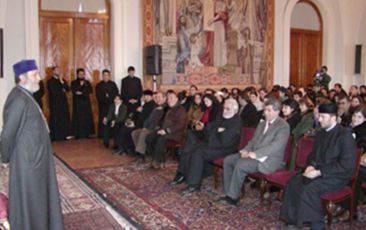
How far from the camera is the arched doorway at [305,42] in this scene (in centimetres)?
1359

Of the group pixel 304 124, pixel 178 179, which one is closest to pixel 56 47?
pixel 178 179

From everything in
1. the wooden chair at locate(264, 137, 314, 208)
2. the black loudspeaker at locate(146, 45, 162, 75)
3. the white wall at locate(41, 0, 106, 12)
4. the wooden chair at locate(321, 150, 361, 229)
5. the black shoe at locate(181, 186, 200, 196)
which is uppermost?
the white wall at locate(41, 0, 106, 12)

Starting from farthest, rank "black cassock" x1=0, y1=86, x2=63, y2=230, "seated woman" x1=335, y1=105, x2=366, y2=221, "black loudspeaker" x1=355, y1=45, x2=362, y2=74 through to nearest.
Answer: "black loudspeaker" x1=355, y1=45, x2=362, y2=74
"seated woman" x1=335, y1=105, x2=366, y2=221
"black cassock" x1=0, y1=86, x2=63, y2=230

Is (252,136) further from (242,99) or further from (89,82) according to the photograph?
(89,82)

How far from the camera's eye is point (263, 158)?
188 inches

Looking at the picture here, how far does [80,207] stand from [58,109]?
17.6ft

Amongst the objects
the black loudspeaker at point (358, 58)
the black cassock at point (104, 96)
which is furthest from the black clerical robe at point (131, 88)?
the black loudspeaker at point (358, 58)

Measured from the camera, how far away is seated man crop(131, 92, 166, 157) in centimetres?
723

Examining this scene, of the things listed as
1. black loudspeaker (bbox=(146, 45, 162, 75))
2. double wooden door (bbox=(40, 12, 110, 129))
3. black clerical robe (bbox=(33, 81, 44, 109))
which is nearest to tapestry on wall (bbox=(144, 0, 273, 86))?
black loudspeaker (bbox=(146, 45, 162, 75))

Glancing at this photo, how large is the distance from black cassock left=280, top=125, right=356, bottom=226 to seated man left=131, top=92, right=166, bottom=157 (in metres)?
3.50

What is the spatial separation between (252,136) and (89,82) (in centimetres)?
576

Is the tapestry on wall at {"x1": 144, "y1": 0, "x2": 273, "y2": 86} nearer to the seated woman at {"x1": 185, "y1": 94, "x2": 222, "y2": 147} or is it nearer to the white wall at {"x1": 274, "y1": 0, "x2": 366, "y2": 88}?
the white wall at {"x1": 274, "y1": 0, "x2": 366, "y2": 88}

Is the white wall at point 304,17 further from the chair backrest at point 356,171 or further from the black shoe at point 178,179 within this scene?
the chair backrest at point 356,171

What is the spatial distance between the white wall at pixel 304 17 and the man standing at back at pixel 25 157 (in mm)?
11637
